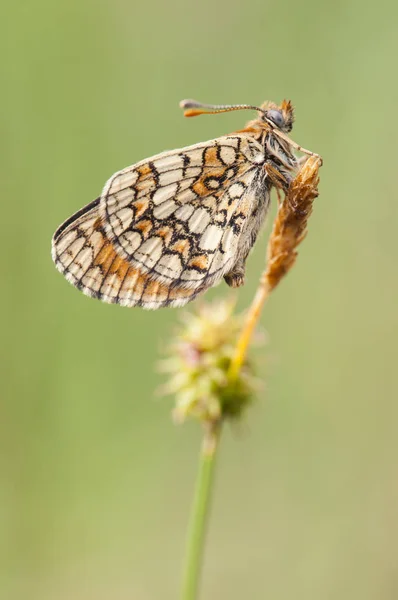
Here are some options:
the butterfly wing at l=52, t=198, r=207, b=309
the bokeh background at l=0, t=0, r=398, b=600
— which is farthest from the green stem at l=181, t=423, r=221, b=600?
the bokeh background at l=0, t=0, r=398, b=600

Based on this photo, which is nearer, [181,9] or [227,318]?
[227,318]

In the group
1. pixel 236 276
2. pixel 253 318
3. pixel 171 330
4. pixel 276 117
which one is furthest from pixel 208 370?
pixel 171 330

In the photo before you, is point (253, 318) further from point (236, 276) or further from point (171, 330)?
point (171, 330)

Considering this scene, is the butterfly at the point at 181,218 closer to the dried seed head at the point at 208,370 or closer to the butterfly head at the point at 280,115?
the butterfly head at the point at 280,115

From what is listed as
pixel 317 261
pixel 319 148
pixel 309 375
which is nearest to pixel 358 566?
pixel 309 375

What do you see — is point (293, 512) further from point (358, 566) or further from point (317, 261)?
point (317, 261)

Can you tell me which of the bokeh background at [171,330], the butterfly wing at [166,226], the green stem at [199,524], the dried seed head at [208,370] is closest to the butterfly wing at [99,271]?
the butterfly wing at [166,226]

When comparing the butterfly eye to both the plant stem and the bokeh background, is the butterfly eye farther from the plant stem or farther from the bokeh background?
the bokeh background
